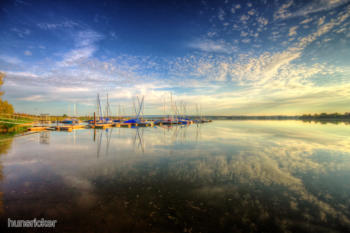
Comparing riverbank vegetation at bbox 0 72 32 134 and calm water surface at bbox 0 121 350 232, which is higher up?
riverbank vegetation at bbox 0 72 32 134

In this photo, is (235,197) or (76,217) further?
(235,197)

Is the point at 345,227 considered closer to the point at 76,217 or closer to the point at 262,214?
the point at 262,214

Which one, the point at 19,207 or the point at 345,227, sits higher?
the point at 19,207

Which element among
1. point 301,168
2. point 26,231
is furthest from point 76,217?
point 301,168

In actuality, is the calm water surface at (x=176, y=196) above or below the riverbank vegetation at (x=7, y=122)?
below

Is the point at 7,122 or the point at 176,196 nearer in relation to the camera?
the point at 176,196

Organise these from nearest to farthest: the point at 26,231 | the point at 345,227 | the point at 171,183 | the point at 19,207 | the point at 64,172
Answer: the point at 26,231 < the point at 345,227 < the point at 19,207 < the point at 171,183 < the point at 64,172

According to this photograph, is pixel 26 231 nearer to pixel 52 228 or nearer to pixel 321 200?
pixel 52 228

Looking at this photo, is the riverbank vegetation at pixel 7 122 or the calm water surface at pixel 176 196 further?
the riverbank vegetation at pixel 7 122

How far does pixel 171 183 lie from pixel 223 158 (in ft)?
25.6

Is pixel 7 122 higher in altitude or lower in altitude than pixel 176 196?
higher

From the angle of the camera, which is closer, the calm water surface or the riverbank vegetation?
the calm water surface

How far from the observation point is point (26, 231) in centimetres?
511

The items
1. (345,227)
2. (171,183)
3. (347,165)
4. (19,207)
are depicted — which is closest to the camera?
(345,227)
